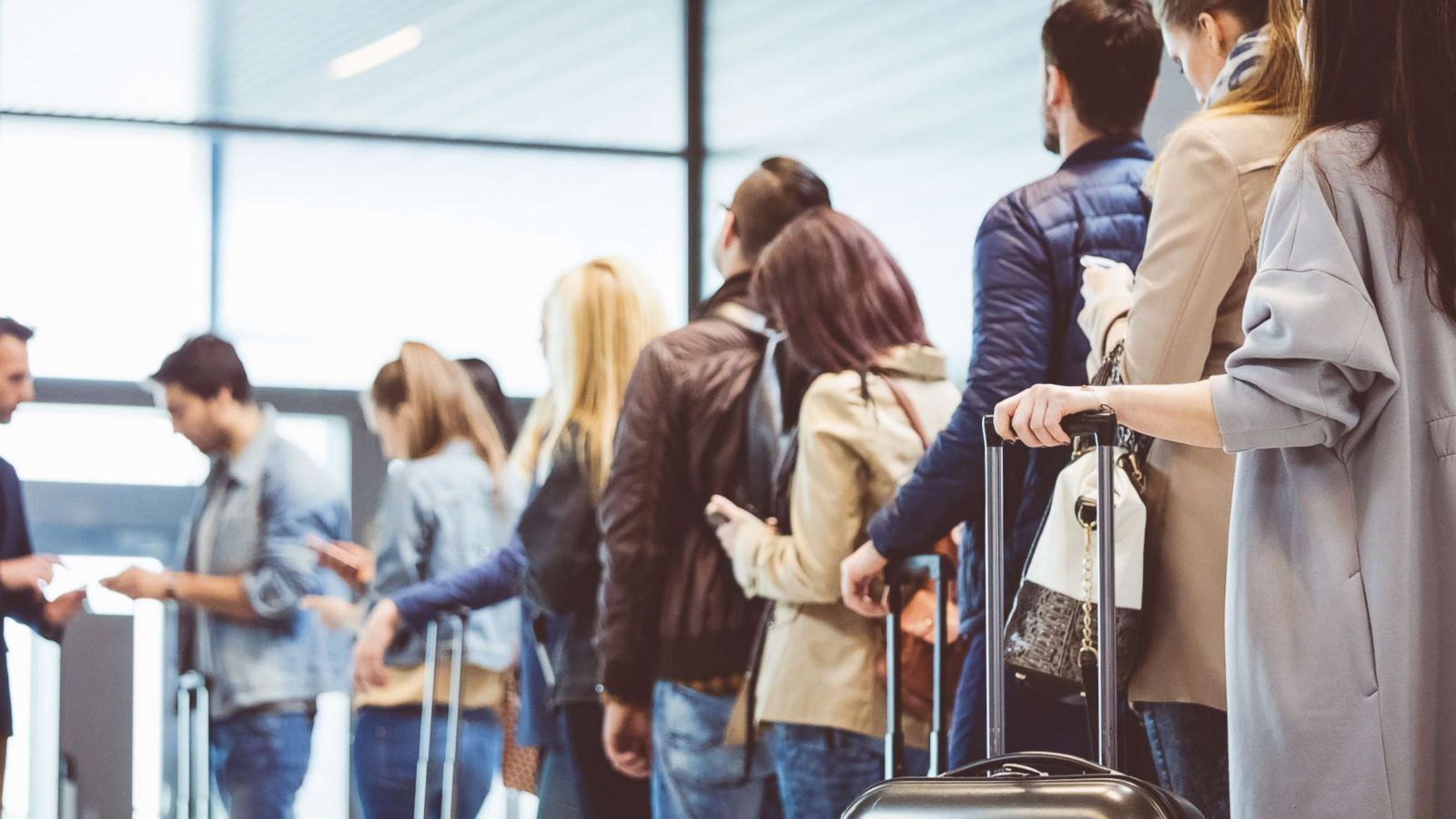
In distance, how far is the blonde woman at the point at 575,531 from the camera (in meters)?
3.56

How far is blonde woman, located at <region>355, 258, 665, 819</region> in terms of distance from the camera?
3.56 metres

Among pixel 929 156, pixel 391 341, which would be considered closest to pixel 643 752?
pixel 929 156

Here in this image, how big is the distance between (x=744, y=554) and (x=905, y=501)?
51 cm

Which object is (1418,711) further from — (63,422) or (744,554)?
Answer: (63,422)

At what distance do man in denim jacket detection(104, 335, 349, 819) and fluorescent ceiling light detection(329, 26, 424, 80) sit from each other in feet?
6.62

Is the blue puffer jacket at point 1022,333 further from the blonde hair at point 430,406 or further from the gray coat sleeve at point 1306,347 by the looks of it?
the blonde hair at point 430,406

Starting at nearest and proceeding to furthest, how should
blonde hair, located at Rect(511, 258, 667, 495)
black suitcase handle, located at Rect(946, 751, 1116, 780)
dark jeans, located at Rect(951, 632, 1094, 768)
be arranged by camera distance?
black suitcase handle, located at Rect(946, 751, 1116, 780) < dark jeans, located at Rect(951, 632, 1094, 768) < blonde hair, located at Rect(511, 258, 667, 495)

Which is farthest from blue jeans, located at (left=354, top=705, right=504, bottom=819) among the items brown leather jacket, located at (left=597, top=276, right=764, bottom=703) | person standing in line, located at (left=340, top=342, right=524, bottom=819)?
brown leather jacket, located at (left=597, top=276, right=764, bottom=703)

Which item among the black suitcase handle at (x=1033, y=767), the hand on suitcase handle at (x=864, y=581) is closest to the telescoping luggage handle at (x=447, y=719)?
the hand on suitcase handle at (x=864, y=581)

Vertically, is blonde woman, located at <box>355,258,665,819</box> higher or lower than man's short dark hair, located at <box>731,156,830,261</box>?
lower

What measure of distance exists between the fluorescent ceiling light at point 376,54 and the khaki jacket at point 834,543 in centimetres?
433

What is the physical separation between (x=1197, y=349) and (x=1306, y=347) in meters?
0.37

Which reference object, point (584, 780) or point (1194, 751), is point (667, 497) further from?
point (1194, 751)

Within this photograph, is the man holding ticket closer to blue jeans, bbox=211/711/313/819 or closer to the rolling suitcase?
blue jeans, bbox=211/711/313/819
